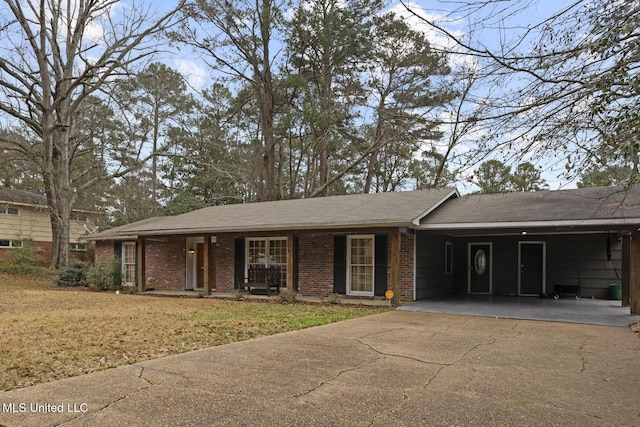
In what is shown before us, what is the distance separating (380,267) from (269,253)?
3907 millimetres

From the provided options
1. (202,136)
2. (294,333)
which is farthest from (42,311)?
(202,136)

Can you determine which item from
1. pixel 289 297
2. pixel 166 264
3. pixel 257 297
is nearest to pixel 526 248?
pixel 289 297

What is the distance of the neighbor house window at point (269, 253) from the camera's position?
47.9ft

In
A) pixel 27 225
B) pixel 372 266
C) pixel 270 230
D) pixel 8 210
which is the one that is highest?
pixel 8 210

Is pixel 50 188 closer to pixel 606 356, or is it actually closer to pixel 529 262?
pixel 529 262

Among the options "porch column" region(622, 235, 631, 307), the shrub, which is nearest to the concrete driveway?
"porch column" region(622, 235, 631, 307)

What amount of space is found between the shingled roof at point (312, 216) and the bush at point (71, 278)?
2.06m

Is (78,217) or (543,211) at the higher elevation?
(78,217)

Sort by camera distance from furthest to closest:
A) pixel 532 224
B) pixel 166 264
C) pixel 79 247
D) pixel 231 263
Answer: pixel 79 247, pixel 166 264, pixel 231 263, pixel 532 224

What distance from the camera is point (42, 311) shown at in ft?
34.8

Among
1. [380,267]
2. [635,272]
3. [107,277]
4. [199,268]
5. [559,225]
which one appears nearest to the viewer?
[635,272]

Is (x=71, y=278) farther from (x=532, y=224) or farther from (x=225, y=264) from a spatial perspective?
(x=532, y=224)

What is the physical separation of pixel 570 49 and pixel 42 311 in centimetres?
1137

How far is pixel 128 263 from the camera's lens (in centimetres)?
1833
